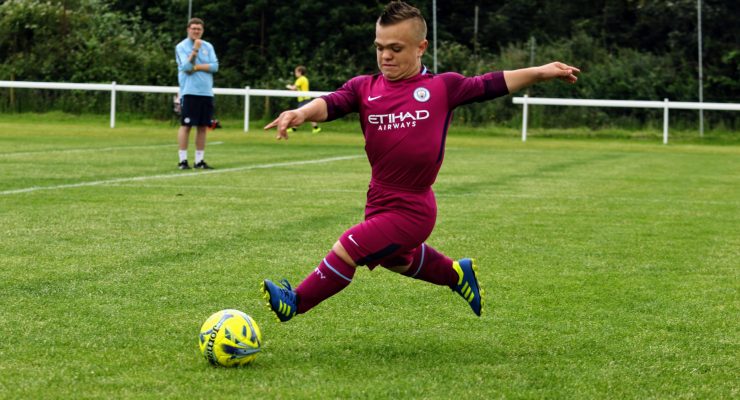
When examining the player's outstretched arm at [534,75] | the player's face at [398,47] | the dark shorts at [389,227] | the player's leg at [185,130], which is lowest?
the dark shorts at [389,227]

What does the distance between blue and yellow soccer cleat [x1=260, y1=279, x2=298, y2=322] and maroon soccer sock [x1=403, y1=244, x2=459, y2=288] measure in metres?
0.70

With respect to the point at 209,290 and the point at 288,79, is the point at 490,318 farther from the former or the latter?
the point at 288,79

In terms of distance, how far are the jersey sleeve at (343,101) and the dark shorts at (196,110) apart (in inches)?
414

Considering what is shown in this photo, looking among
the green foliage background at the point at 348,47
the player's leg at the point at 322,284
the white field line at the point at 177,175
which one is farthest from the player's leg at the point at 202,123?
the green foliage background at the point at 348,47

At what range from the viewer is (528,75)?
5203 mm

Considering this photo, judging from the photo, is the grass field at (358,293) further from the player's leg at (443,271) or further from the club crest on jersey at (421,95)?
the club crest on jersey at (421,95)

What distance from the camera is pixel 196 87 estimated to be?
51.9 ft

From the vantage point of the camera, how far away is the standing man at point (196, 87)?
1558 cm

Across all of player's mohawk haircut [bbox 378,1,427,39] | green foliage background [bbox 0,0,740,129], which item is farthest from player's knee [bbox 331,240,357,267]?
green foliage background [bbox 0,0,740,129]

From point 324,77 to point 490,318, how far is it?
3300 cm

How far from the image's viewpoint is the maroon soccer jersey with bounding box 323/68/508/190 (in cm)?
508

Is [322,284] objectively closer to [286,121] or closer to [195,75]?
[286,121]

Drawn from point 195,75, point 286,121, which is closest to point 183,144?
point 195,75

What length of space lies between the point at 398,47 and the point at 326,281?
1.11 metres
